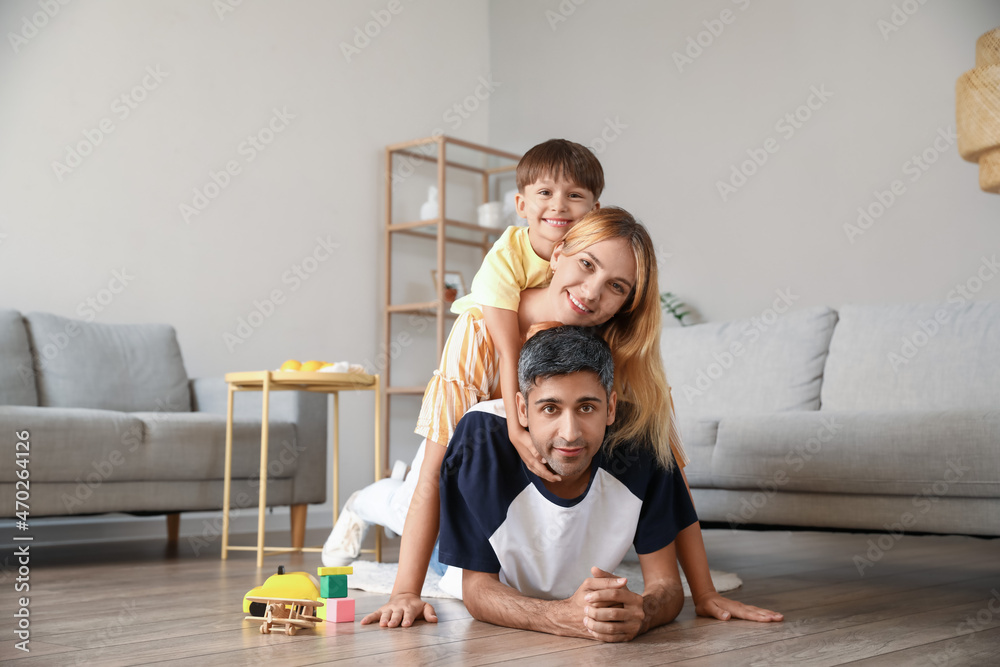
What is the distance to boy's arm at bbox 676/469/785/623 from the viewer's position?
183 centimetres

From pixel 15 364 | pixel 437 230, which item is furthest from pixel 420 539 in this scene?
pixel 437 230

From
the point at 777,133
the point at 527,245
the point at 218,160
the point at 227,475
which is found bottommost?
the point at 227,475

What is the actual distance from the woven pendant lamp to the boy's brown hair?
0.76 metres

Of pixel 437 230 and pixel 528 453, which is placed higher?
pixel 437 230

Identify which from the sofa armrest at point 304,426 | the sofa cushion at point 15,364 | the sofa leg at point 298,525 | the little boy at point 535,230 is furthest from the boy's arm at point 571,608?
the sofa cushion at point 15,364

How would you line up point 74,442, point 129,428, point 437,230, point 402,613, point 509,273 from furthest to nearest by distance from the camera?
point 437,230, point 129,428, point 74,442, point 509,273, point 402,613

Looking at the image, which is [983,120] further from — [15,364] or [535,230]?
[15,364]

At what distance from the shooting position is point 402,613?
5.81 ft

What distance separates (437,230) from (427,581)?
316cm

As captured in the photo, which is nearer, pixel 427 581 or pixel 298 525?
pixel 427 581

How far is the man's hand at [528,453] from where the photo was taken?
1.66m

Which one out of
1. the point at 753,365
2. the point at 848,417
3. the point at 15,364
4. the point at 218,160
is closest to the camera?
the point at 848,417

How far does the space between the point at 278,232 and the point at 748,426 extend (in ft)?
Result: 9.10

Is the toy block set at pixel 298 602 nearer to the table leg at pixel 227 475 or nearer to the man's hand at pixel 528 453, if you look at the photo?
the man's hand at pixel 528 453
